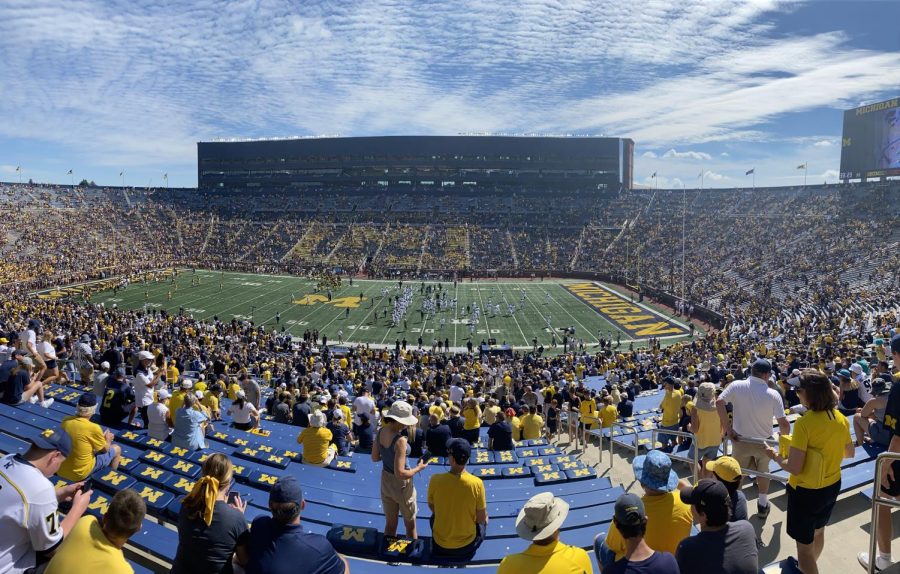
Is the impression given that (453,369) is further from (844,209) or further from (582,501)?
(844,209)

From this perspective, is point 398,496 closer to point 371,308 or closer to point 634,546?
point 634,546

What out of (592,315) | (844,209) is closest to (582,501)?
(592,315)

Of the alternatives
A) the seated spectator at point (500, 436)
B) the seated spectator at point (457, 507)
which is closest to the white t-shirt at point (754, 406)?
the seated spectator at point (457, 507)

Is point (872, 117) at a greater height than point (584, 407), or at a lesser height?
greater

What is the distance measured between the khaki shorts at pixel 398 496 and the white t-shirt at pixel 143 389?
20.9 ft

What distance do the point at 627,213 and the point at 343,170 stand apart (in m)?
46.0

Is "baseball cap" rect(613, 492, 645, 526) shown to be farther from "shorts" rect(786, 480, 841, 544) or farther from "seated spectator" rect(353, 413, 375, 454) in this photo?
"seated spectator" rect(353, 413, 375, 454)

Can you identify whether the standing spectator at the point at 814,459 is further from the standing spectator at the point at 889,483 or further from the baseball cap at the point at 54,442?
the baseball cap at the point at 54,442

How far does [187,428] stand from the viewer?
7859 millimetres

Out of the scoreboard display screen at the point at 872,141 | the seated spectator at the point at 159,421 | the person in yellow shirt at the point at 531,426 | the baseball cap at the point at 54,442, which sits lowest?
the person in yellow shirt at the point at 531,426

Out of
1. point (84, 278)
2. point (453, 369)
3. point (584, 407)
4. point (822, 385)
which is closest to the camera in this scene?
point (822, 385)

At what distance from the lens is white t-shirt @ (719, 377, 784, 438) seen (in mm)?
5992

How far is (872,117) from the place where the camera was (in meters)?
55.3

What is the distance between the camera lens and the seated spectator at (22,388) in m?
9.62
